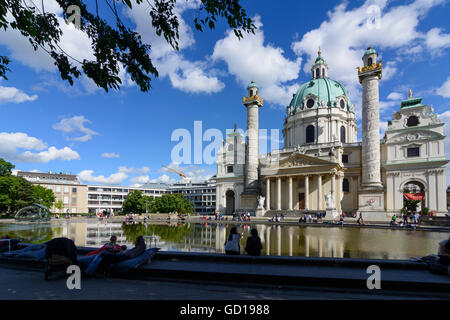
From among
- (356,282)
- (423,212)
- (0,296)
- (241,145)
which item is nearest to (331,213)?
(423,212)

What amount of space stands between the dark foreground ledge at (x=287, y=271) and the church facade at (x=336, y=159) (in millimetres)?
34694

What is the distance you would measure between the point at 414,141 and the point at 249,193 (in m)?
27.0

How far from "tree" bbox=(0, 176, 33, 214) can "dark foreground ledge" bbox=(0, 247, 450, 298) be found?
45.5 m

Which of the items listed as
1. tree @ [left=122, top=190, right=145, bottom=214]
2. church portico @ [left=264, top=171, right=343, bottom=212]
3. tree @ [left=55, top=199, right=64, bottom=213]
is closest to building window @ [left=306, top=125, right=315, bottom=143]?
church portico @ [left=264, top=171, right=343, bottom=212]

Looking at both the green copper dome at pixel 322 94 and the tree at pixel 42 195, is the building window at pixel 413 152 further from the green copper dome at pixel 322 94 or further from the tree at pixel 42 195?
the tree at pixel 42 195

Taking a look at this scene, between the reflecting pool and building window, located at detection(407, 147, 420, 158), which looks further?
building window, located at detection(407, 147, 420, 158)

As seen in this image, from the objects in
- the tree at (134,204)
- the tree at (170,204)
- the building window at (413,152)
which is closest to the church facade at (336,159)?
the building window at (413,152)

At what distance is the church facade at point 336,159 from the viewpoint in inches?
1572

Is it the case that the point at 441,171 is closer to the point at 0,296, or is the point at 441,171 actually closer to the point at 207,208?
the point at 0,296

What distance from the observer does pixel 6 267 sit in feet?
22.9

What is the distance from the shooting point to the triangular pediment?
45.5m

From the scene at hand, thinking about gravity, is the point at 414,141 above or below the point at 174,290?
above

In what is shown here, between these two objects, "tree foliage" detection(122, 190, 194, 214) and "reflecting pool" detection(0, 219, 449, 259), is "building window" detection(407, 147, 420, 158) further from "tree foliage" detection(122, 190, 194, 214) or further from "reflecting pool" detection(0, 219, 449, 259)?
"tree foliage" detection(122, 190, 194, 214)

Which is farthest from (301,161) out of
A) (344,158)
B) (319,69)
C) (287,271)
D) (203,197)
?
(203,197)
